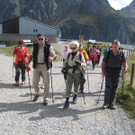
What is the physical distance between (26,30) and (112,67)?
49454mm

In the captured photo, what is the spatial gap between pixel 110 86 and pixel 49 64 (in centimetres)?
212

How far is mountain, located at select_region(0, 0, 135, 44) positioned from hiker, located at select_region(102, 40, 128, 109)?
421 feet

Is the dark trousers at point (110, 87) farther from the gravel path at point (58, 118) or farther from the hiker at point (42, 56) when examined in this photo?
the hiker at point (42, 56)

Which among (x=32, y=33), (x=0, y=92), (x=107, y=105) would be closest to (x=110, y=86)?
(x=107, y=105)

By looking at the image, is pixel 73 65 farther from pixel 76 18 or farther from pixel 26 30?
pixel 76 18

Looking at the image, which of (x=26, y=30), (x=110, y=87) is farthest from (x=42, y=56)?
(x=26, y=30)

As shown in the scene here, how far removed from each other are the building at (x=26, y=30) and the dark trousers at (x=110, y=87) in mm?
45472

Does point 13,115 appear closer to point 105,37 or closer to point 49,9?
point 105,37

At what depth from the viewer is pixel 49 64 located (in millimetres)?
5875

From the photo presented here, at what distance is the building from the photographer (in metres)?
49.7

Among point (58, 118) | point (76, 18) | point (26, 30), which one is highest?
point (76, 18)

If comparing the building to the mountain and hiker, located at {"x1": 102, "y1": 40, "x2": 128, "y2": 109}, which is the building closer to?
hiker, located at {"x1": 102, "y1": 40, "x2": 128, "y2": 109}

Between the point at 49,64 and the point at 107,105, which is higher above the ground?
the point at 49,64

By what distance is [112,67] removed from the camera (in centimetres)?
552
